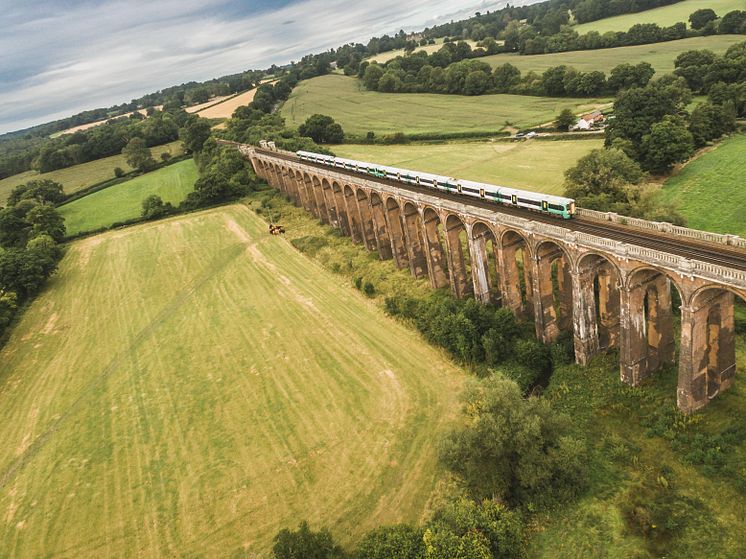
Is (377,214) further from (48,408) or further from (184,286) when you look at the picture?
(48,408)

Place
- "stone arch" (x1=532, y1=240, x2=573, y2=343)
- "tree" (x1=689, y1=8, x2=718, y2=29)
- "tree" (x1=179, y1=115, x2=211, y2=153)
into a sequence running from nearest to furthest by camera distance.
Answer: "stone arch" (x1=532, y1=240, x2=573, y2=343) < "tree" (x1=689, y1=8, x2=718, y2=29) < "tree" (x1=179, y1=115, x2=211, y2=153)

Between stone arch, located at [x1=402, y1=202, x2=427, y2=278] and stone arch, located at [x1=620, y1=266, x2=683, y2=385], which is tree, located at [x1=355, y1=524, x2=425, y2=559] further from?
stone arch, located at [x1=402, y1=202, x2=427, y2=278]

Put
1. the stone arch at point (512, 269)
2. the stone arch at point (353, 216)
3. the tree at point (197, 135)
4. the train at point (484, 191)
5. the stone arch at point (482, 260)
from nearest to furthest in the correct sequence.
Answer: the train at point (484, 191), the stone arch at point (512, 269), the stone arch at point (482, 260), the stone arch at point (353, 216), the tree at point (197, 135)

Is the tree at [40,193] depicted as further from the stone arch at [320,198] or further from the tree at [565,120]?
the tree at [565,120]

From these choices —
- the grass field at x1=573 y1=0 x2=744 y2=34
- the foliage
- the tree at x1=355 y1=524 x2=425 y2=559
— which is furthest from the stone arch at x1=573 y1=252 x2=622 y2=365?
the grass field at x1=573 y1=0 x2=744 y2=34

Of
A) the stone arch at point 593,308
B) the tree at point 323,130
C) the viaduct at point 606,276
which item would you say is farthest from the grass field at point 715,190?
the tree at point 323,130

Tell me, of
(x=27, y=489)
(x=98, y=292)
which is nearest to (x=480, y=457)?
(x=27, y=489)
